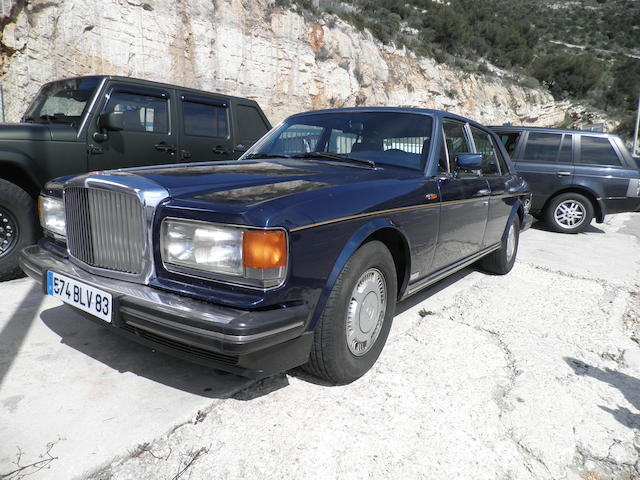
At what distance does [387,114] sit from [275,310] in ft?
6.40

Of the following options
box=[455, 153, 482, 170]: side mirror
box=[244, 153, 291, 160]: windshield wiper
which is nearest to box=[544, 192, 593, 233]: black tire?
box=[455, 153, 482, 170]: side mirror

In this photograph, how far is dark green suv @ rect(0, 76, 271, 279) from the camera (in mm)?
3730

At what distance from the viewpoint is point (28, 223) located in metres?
3.76

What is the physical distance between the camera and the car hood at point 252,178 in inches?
76.2

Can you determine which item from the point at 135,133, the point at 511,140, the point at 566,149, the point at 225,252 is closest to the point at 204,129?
the point at 135,133

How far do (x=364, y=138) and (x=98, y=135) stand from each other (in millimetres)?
2711

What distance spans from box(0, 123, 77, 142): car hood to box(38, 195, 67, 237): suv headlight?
5.11 feet

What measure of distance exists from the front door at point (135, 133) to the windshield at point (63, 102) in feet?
0.64

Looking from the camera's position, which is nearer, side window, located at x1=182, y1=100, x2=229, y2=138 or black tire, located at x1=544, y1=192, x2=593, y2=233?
side window, located at x1=182, y1=100, x2=229, y2=138

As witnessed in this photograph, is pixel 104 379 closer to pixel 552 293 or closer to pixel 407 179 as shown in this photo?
pixel 407 179

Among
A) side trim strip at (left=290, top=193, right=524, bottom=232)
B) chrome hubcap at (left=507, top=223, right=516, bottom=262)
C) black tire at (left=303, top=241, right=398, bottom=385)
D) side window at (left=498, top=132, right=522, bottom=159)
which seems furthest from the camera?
side window at (left=498, top=132, right=522, bottom=159)

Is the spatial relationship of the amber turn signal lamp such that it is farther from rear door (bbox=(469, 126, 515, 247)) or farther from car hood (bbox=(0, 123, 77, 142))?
car hood (bbox=(0, 123, 77, 142))

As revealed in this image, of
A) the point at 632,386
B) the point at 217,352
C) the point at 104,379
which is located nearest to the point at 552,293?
the point at 632,386

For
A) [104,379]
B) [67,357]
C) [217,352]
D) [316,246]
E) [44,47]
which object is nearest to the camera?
[217,352]
